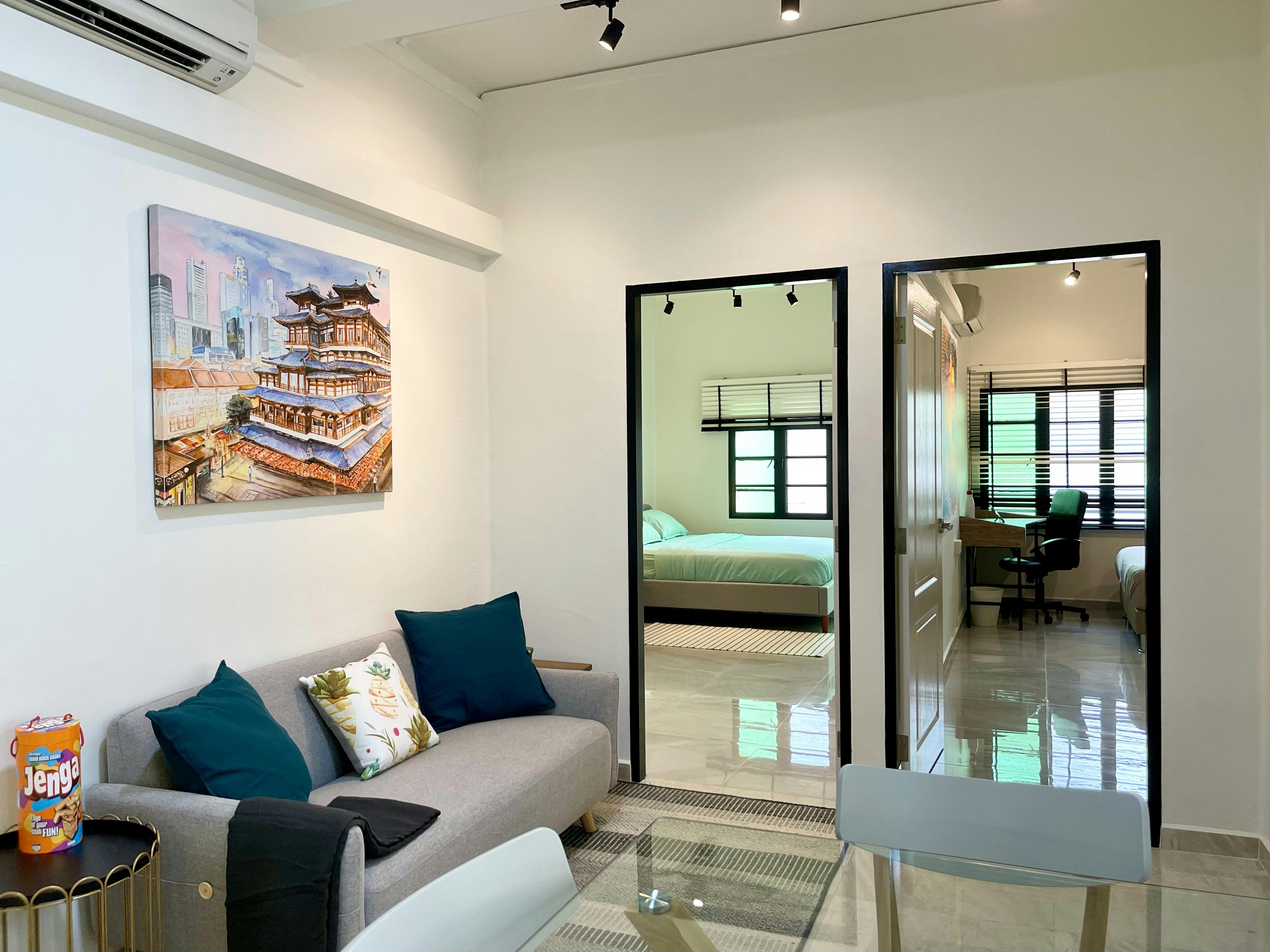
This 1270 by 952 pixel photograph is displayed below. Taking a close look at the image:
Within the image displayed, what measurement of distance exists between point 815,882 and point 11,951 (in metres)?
1.85

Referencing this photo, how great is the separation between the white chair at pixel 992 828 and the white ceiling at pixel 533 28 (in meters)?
2.33

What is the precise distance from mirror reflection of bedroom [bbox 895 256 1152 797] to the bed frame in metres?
0.99

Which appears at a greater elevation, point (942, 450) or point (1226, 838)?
point (942, 450)

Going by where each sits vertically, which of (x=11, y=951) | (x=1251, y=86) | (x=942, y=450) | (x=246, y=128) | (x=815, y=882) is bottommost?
(x=11, y=951)

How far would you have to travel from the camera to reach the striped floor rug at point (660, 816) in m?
3.26

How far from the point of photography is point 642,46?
3.71 m

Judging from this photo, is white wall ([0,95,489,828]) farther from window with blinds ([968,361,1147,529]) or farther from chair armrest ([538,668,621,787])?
window with blinds ([968,361,1147,529])

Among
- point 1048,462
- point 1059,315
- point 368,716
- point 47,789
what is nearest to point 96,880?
point 47,789

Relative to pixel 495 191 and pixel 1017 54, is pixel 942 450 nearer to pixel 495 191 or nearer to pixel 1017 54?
pixel 1017 54

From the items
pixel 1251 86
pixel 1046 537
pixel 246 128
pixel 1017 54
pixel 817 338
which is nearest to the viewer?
pixel 246 128

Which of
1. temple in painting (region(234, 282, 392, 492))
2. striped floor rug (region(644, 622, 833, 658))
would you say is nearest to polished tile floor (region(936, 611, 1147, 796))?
striped floor rug (region(644, 622, 833, 658))

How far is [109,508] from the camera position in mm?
2486

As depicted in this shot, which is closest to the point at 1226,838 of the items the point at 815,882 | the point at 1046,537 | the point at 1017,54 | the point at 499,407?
the point at 815,882

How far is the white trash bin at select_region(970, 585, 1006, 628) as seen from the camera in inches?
293
